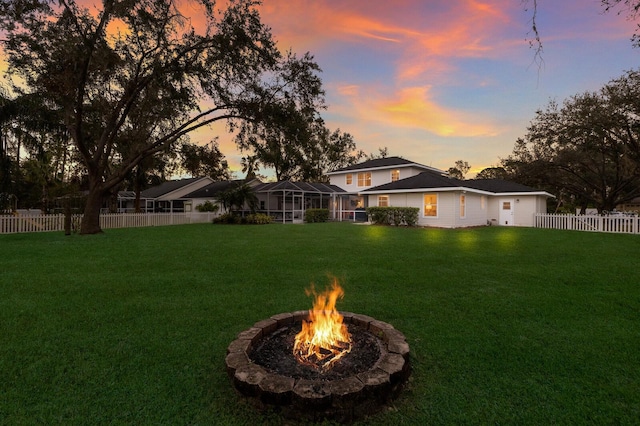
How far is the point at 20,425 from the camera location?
2.13m

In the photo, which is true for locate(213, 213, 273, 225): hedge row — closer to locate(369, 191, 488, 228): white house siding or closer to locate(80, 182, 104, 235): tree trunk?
locate(369, 191, 488, 228): white house siding

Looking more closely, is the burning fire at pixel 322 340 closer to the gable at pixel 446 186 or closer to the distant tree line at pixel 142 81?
the distant tree line at pixel 142 81

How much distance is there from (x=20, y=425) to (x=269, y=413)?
5.69ft

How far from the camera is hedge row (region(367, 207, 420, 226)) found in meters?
19.3

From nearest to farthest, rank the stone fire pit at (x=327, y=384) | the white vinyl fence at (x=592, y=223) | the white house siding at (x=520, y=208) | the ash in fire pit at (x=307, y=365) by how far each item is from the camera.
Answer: the stone fire pit at (x=327, y=384), the ash in fire pit at (x=307, y=365), the white vinyl fence at (x=592, y=223), the white house siding at (x=520, y=208)

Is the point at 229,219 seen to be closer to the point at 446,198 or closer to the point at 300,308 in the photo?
the point at 446,198

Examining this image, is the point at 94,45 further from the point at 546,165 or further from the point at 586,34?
the point at 546,165

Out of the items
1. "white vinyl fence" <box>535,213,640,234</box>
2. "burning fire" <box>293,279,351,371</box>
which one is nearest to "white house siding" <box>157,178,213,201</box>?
"white vinyl fence" <box>535,213,640,234</box>

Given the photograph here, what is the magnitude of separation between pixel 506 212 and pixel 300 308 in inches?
911

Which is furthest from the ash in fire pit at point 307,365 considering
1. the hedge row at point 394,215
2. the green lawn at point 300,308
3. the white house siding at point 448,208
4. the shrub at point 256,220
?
the shrub at point 256,220

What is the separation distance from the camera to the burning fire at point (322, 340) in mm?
2711

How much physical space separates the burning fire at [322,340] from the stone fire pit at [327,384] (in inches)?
4.7

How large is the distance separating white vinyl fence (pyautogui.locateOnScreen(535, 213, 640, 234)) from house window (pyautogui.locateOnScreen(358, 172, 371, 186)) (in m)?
13.2

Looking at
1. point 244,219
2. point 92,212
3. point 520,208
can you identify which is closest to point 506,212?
point 520,208
